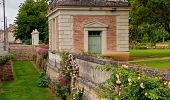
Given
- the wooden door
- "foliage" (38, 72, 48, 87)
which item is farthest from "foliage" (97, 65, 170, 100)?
the wooden door

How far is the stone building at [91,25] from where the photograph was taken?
26047 mm

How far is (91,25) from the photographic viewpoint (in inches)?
1046

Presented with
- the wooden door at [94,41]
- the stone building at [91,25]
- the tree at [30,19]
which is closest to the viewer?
the stone building at [91,25]

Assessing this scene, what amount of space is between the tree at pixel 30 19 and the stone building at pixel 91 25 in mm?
40357

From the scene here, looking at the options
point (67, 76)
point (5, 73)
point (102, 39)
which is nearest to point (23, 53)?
point (5, 73)

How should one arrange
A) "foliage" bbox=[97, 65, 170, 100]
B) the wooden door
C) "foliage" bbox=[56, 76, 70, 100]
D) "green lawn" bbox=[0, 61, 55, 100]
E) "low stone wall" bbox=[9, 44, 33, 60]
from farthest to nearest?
"low stone wall" bbox=[9, 44, 33, 60] < the wooden door < "green lawn" bbox=[0, 61, 55, 100] < "foliage" bbox=[56, 76, 70, 100] < "foliage" bbox=[97, 65, 170, 100]

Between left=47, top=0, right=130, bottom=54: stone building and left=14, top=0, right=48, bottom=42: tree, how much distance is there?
40.4 meters

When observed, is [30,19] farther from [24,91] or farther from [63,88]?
[63,88]

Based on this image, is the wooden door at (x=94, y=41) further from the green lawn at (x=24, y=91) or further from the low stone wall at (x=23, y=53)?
the low stone wall at (x=23, y=53)

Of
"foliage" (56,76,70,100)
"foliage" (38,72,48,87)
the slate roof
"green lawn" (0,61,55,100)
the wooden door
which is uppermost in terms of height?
the slate roof

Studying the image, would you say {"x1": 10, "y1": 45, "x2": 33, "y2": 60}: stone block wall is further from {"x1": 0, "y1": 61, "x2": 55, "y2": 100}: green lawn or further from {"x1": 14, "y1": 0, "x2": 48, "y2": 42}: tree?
{"x1": 0, "y1": 61, "x2": 55, "y2": 100}: green lawn

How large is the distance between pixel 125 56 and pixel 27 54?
28.0 metres

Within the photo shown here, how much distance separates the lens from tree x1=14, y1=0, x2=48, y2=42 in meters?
70.6

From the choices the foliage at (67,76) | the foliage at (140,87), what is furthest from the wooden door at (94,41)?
the foliage at (140,87)
